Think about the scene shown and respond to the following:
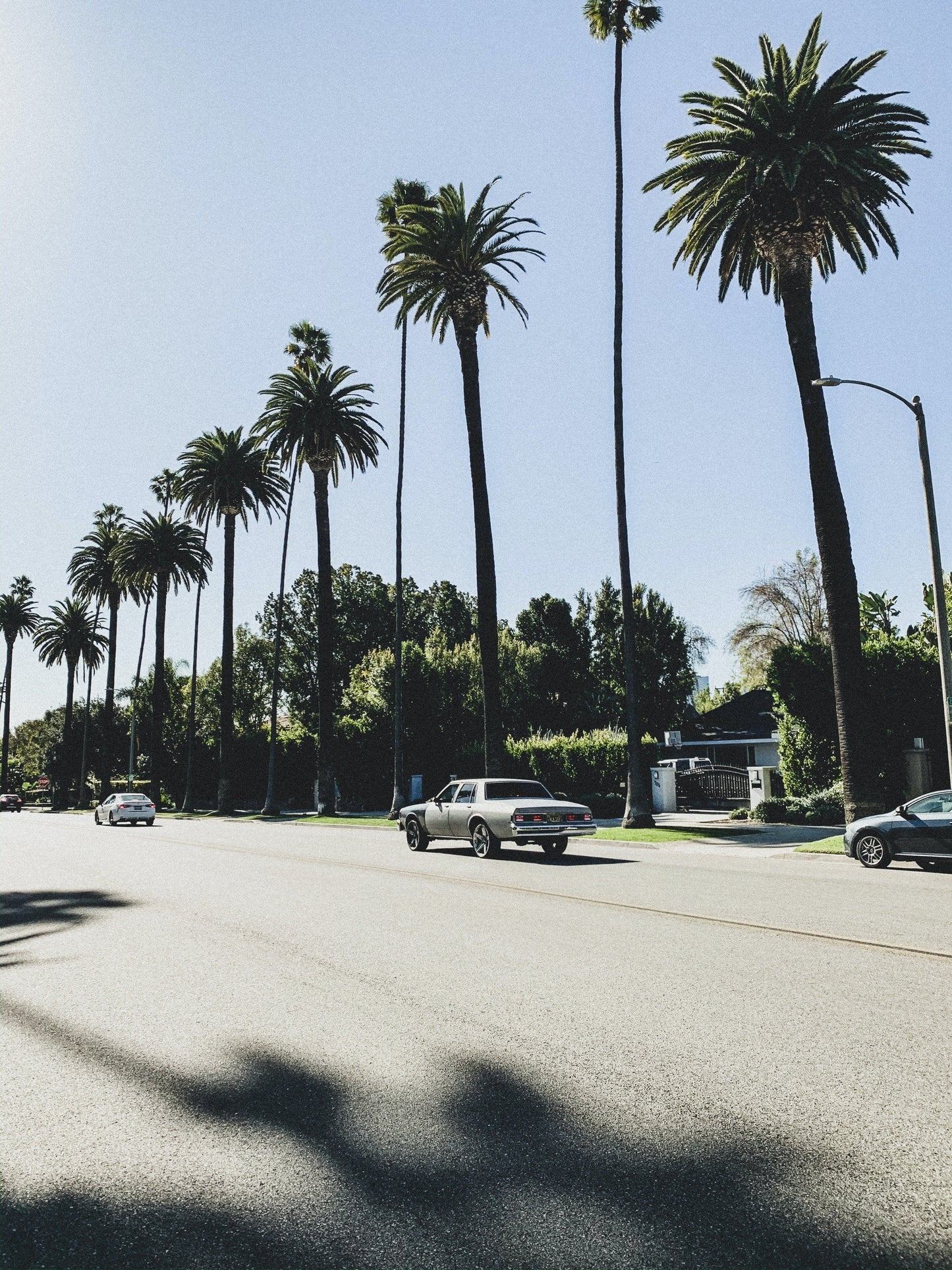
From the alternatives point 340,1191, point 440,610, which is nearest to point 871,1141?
point 340,1191

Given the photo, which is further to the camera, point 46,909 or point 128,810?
point 128,810

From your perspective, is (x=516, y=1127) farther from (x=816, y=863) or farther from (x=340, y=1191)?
(x=816, y=863)

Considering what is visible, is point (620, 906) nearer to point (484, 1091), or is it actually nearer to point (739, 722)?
point (484, 1091)

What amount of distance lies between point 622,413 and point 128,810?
2680cm

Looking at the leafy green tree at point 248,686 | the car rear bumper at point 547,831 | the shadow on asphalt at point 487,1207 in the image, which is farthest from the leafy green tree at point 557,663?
the shadow on asphalt at point 487,1207

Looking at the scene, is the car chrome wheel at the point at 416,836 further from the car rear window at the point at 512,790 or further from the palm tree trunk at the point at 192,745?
the palm tree trunk at the point at 192,745

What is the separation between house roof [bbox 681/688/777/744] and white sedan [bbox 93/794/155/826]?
31933 millimetres

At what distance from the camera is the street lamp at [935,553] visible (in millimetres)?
18344

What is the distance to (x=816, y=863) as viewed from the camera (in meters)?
17.7

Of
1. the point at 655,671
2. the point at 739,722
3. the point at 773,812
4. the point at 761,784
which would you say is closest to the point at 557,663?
the point at 655,671

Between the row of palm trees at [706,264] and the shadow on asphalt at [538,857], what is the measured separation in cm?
680

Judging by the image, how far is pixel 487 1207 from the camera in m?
3.63

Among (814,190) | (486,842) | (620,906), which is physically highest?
(814,190)

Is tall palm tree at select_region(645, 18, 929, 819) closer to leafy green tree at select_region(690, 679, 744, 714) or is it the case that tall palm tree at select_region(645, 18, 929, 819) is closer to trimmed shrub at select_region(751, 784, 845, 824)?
trimmed shrub at select_region(751, 784, 845, 824)
